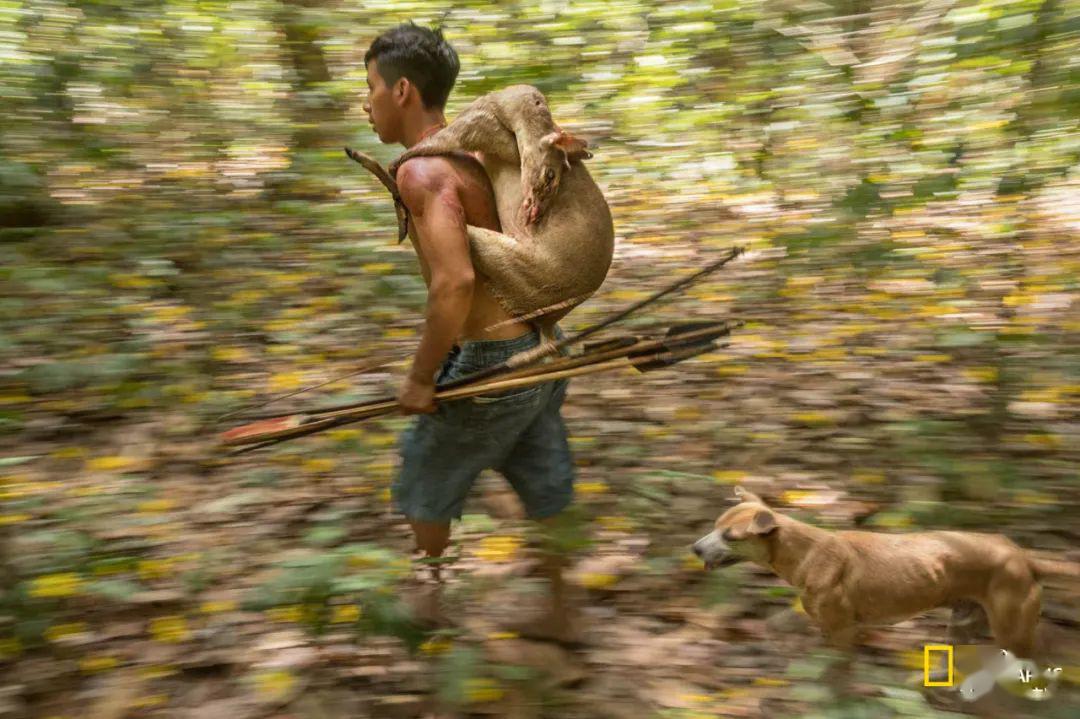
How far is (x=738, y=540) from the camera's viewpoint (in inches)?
103

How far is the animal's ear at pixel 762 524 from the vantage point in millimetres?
2561

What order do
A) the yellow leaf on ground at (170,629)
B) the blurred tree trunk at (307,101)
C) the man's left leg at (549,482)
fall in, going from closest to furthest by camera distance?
the man's left leg at (549,482), the yellow leaf on ground at (170,629), the blurred tree trunk at (307,101)

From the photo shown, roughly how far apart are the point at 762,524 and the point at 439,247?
1.28 meters

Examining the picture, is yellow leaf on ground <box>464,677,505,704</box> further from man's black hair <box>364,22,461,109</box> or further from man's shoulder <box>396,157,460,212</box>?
man's black hair <box>364,22,461,109</box>

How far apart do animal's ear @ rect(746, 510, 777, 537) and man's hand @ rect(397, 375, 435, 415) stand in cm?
106

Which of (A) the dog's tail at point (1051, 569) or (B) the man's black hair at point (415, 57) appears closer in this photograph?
(A) the dog's tail at point (1051, 569)

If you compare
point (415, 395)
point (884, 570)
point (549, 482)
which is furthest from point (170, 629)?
point (884, 570)

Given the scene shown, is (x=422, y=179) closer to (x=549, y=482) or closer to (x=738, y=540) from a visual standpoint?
(x=549, y=482)

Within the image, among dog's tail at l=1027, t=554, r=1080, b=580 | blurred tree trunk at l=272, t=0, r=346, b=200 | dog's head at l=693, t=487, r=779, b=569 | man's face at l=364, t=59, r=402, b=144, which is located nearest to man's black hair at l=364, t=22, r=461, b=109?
man's face at l=364, t=59, r=402, b=144

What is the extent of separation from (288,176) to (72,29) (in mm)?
1401

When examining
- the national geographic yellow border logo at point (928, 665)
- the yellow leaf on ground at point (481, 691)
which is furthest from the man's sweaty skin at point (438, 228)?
the national geographic yellow border logo at point (928, 665)

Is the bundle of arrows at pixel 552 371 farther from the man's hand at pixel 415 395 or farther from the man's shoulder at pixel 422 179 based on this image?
the man's shoulder at pixel 422 179

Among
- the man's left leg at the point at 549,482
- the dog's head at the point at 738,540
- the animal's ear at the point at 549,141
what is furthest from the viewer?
the man's left leg at the point at 549,482

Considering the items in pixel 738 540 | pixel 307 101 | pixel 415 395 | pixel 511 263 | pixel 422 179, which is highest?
pixel 307 101
